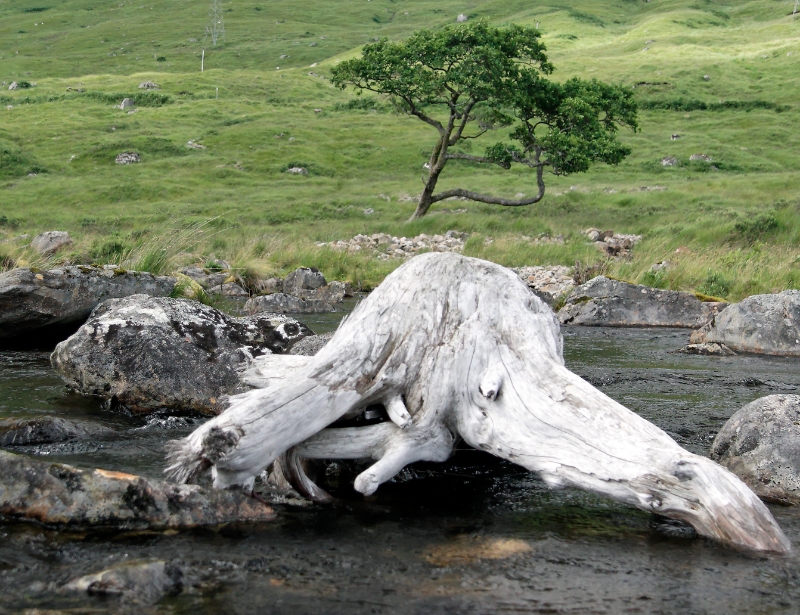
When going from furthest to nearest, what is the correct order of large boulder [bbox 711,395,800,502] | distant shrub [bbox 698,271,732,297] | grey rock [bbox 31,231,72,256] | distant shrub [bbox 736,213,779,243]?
distant shrub [bbox 736,213,779,243]
grey rock [bbox 31,231,72,256]
distant shrub [bbox 698,271,732,297]
large boulder [bbox 711,395,800,502]

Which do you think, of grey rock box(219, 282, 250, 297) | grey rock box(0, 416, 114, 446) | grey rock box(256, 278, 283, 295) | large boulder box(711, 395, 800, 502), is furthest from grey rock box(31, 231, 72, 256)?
large boulder box(711, 395, 800, 502)

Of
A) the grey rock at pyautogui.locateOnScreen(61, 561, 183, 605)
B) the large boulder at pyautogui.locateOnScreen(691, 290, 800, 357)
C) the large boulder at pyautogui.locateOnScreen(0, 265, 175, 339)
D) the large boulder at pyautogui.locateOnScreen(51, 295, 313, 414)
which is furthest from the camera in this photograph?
the large boulder at pyautogui.locateOnScreen(691, 290, 800, 357)

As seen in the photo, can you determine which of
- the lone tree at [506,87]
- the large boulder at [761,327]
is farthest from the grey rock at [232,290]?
the lone tree at [506,87]

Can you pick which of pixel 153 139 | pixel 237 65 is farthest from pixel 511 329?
pixel 237 65

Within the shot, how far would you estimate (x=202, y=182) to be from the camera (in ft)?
140

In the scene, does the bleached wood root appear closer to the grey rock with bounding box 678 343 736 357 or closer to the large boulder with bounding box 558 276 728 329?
the grey rock with bounding box 678 343 736 357

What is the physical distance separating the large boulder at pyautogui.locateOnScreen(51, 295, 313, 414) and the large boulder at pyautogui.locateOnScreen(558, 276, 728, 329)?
26.5 feet

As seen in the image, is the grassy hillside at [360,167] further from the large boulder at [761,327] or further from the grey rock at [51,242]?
the large boulder at [761,327]

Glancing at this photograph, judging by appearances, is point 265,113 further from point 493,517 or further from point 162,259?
point 493,517

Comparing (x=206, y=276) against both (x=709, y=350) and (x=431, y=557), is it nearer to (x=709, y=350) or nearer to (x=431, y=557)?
(x=709, y=350)

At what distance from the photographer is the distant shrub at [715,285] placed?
15648 mm

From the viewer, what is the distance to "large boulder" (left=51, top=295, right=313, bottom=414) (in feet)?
22.7

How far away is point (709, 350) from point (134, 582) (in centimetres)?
945

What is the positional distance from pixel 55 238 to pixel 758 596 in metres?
18.8
